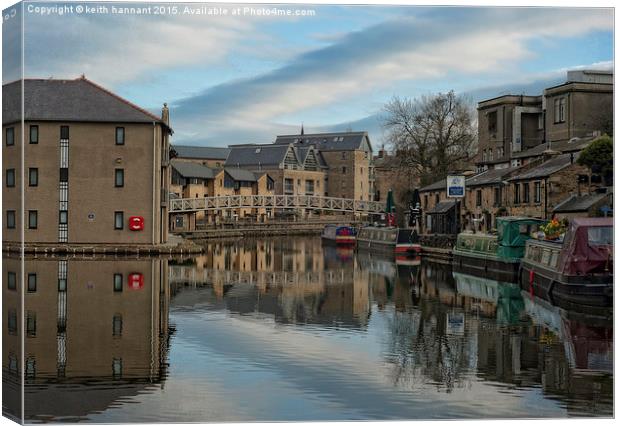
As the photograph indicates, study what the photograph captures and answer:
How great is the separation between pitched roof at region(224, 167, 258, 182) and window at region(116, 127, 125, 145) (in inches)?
2105

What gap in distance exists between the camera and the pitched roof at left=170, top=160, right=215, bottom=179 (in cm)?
9106

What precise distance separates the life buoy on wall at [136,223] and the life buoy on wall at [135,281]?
9.95m

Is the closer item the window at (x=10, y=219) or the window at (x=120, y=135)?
the window at (x=10, y=219)

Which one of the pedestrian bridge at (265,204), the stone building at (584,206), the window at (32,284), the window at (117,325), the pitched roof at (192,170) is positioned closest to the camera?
the window at (117,325)

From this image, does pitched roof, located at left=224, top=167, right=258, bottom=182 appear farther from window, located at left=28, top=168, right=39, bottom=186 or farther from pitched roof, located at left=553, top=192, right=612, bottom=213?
window, located at left=28, top=168, right=39, bottom=186

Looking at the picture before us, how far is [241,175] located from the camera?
320 ft

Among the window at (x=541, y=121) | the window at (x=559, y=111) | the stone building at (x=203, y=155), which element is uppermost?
the stone building at (x=203, y=155)

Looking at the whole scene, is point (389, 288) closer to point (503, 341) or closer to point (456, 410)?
point (503, 341)

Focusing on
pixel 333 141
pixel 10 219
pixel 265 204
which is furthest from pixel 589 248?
pixel 333 141

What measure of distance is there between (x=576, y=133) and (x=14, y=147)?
993 inches

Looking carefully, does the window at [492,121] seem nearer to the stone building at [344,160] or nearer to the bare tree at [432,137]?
the bare tree at [432,137]

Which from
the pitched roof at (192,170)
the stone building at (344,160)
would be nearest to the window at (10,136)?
the pitched roof at (192,170)

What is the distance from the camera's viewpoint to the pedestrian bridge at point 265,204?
73250 millimetres

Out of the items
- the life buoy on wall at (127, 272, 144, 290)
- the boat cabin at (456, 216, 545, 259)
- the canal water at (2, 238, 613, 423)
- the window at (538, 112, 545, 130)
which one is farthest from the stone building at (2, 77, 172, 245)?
the window at (538, 112, 545, 130)
